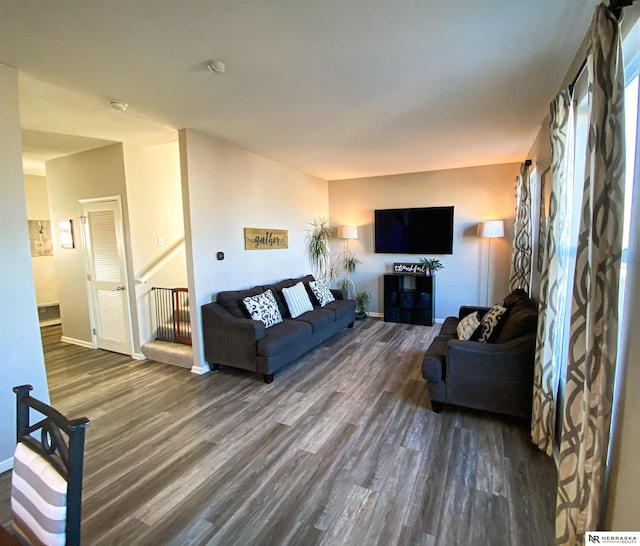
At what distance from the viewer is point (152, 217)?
4316 millimetres

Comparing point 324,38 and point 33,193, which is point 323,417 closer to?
point 324,38

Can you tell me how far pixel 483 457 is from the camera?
2193mm

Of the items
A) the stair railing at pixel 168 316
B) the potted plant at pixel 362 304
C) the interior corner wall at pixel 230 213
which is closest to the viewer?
the interior corner wall at pixel 230 213

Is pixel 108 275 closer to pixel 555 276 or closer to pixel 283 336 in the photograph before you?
pixel 283 336

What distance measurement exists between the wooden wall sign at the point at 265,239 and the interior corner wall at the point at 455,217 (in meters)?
1.77

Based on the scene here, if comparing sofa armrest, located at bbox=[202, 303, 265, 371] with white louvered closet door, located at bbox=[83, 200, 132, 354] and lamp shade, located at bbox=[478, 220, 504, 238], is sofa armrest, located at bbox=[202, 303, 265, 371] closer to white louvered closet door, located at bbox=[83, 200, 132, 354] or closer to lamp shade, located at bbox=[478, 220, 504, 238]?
white louvered closet door, located at bbox=[83, 200, 132, 354]

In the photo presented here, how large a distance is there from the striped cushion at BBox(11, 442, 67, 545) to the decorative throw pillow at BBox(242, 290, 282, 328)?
270 cm

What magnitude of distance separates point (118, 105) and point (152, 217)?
181cm

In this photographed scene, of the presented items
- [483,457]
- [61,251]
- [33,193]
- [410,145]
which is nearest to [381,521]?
[483,457]

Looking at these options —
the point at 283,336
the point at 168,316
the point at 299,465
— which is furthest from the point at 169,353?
the point at 299,465

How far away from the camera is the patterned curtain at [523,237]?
379 cm

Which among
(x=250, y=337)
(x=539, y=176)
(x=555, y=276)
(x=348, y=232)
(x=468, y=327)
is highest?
(x=539, y=176)

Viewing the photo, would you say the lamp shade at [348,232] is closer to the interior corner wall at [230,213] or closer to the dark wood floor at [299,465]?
the interior corner wall at [230,213]

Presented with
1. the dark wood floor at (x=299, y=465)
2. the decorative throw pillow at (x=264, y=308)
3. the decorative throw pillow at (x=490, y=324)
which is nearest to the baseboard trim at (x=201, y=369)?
the dark wood floor at (x=299, y=465)
